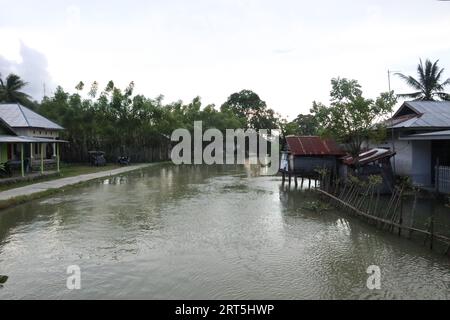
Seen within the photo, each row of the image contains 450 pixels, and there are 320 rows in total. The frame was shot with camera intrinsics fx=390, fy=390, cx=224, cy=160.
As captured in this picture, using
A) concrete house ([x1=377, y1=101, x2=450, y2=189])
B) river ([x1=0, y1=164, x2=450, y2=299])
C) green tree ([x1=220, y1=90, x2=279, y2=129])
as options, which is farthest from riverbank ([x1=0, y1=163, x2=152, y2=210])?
green tree ([x1=220, y1=90, x2=279, y2=129])

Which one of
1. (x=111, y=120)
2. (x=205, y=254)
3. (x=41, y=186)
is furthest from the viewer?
(x=111, y=120)

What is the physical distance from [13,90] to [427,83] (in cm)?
3883

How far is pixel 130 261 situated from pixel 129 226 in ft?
10.0

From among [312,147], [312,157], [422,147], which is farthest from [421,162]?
Answer: [312,147]

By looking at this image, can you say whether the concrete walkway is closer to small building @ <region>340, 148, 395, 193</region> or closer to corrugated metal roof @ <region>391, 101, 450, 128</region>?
small building @ <region>340, 148, 395, 193</region>

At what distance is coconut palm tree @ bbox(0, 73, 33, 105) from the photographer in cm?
3878

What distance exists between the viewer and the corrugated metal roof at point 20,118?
2461 centimetres

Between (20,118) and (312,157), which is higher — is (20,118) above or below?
above

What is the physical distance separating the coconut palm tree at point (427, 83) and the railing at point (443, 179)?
20652 mm

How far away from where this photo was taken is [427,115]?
645 inches

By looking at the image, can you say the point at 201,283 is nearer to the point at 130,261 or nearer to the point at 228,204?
the point at 130,261

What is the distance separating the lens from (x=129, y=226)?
1085 cm

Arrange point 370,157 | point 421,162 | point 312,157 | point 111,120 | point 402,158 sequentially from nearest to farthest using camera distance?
point 421,162 < point 370,157 < point 402,158 < point 312,157 < point 111,120

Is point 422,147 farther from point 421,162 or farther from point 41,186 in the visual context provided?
point 41,186
